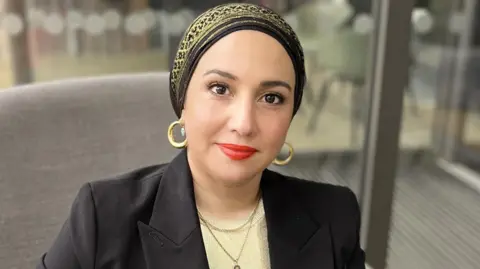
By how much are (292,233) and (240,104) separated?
244mm

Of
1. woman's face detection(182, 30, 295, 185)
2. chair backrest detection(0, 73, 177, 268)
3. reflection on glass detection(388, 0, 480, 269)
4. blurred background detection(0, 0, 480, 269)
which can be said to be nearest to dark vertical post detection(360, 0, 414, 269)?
blurred background detection(0, 0, 480, 269)

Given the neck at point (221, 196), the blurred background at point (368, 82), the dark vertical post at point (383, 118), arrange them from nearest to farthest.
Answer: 1. the neck at point (221, 196)
2. the dark vertical post at point (383, 118)
3. the blurred background at point (368, 82)

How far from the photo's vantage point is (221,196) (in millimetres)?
863

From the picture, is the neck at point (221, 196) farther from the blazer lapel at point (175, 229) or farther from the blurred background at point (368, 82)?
the blurred background at point (368, 82)

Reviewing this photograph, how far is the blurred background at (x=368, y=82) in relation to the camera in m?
1.84

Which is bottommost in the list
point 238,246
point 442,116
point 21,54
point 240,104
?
point 442,116

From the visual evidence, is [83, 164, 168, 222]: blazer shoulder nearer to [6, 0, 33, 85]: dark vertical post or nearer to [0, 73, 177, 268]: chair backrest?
[0, 73, 177, 268]: chair backrest

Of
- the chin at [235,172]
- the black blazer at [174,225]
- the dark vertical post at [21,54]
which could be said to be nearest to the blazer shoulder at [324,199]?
the black blazer at [174,225]

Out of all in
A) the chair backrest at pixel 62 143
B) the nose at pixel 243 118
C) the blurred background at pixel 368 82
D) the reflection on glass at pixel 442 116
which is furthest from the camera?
the reflection on glass at pixel 442 116

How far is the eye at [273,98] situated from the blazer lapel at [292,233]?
18 centimetres

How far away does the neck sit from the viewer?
0.86 meters

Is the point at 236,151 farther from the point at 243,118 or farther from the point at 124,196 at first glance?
the point at 124,196

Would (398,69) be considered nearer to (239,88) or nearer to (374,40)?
(374,40)

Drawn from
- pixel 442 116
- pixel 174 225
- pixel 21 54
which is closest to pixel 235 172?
pixel 174 225
